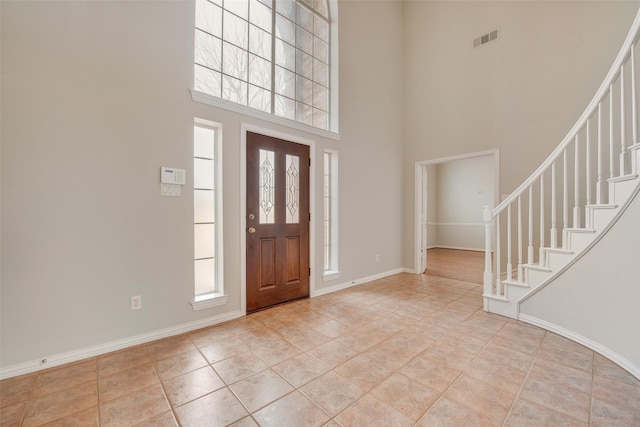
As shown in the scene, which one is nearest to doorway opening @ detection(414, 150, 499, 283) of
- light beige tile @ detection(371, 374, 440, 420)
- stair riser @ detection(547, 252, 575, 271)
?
stair riser @ detection(547, 252, 575, 271)

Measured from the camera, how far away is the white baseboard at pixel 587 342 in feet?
5.81

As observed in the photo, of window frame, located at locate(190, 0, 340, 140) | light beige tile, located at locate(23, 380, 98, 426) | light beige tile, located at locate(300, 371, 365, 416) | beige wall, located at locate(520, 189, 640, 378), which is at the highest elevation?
window frame, located at locate(190, 0, 340, 140)

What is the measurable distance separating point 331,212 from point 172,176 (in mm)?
2177

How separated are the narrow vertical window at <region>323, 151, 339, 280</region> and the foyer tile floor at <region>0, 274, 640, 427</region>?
1313 millimetres

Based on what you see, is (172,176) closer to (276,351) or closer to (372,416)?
(276,351)

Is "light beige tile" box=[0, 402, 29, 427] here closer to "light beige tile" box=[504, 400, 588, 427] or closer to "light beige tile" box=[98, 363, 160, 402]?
"light beige tile" box=[98, 363, 160, 402]

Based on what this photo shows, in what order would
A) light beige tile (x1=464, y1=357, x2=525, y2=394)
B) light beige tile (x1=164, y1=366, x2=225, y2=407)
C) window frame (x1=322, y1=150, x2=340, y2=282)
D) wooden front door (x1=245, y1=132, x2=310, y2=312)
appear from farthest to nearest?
window frame (x1=322, y1=150, x2=340, y2=282)
wooden front door (x1=245, y1=132, x2=310, y2=312)
light beige tile (x1=464, y1=357, x2=525, y2=394)
light beige tile (x1=164, y1=366, x2=225, y2=407)

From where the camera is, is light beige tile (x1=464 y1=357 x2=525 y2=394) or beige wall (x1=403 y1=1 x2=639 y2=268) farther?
beige wall (x1=403 y1=1 x2=639 y2=268)

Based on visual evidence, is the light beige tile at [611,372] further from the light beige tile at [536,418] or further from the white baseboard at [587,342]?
the light beige tile at [536,418]

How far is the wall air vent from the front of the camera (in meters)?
3.87

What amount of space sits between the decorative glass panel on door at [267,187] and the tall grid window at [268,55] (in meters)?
0.65

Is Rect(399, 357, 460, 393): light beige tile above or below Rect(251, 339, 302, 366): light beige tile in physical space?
above

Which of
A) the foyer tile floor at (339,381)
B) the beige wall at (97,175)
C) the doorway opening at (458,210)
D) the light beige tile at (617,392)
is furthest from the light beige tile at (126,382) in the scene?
the doorway opening at (458,210)

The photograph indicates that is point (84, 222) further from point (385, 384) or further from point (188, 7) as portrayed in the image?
point (385, 384)
